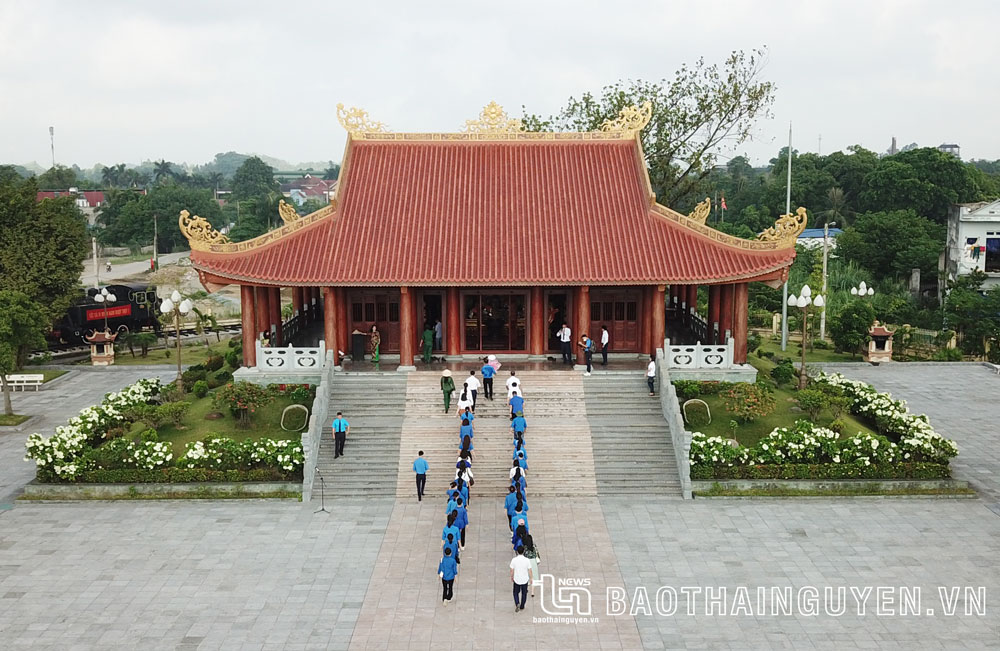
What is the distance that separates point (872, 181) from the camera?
72625mm

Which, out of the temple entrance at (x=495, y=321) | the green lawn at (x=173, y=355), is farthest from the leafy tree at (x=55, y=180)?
the temple entrance at (x=495, y=321)

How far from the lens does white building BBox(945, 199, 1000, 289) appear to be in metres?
53.8

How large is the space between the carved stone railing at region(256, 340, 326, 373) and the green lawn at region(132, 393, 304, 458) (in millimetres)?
1247

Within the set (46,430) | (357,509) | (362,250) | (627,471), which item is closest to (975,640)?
(627,471)

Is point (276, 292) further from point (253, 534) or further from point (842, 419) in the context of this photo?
point (842, 419)

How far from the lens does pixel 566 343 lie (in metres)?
26.2

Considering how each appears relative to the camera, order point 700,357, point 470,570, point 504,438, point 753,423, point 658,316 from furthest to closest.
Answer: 1. point 658,316
2. point 700,357
3. point 753,423
4. point 504,438
5. point 470,570

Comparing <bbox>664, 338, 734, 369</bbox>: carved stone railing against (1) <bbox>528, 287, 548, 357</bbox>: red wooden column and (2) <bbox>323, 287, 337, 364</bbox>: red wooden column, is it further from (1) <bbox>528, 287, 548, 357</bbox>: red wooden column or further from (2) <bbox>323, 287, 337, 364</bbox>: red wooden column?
(2) <bbox>323, 287, 337, 364</bbox>: red wooden column

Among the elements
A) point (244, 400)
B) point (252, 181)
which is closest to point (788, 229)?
point (244, 400)

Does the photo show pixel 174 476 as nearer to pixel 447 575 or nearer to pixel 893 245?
pixel 447 575

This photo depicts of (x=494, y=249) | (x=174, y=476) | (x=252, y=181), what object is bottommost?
(x=174, y=476)

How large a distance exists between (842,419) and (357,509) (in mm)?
13752

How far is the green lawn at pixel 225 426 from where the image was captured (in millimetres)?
22812

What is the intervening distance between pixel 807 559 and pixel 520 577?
6315mm
